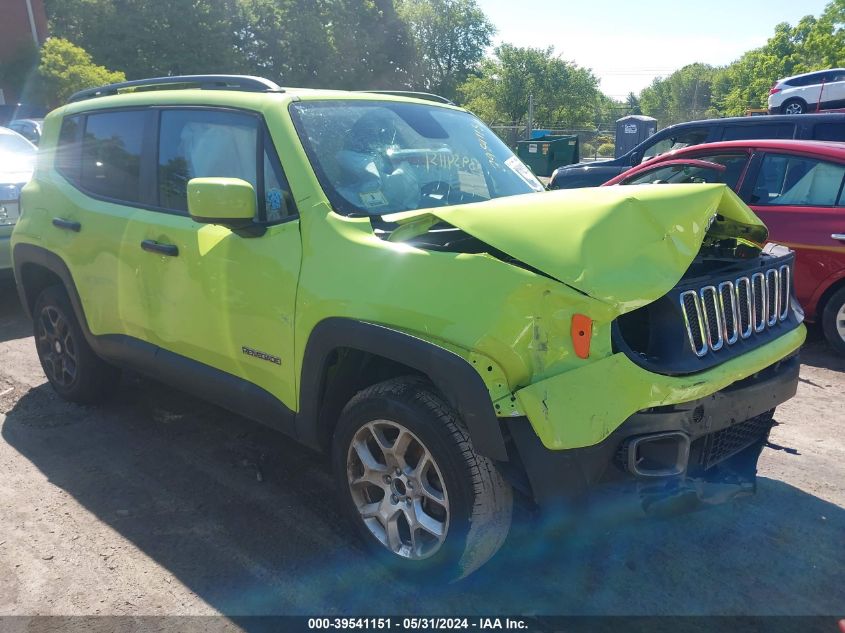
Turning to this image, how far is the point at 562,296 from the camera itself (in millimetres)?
2240

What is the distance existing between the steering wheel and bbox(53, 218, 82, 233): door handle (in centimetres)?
218

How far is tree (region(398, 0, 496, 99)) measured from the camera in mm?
64688

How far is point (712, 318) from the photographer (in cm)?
263

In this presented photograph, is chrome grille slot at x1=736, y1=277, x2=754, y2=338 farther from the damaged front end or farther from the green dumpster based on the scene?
the green dumpster

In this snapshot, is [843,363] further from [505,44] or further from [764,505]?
[505,44]

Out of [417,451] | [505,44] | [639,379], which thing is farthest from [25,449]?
[505,44]

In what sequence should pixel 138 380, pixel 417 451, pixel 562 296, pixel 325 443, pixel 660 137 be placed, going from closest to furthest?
pixel 562 296 < pixel 417 451 < pixel 325 443 < pixel 138 380 < pixel 660 137

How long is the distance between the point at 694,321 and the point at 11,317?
6.83 meters

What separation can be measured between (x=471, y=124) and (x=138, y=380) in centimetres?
309

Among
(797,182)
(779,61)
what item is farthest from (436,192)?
(779,61)

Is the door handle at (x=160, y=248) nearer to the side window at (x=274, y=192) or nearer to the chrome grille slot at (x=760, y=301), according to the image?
the side window at (x=274, y=192)

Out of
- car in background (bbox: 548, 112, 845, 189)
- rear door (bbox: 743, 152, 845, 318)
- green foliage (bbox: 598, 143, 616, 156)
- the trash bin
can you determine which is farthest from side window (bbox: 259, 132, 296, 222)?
green foliage (bbox: 598, 143, 616, 156)

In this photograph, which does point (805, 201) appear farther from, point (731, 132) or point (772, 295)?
point (772, 295)

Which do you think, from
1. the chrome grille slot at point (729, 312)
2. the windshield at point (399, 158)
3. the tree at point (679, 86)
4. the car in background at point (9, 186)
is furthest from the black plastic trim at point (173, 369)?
the tree at point (679, 86)
